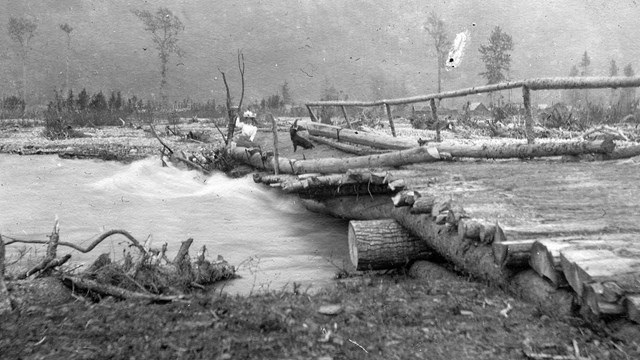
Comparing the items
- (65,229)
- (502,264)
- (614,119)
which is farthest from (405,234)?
(614,119)

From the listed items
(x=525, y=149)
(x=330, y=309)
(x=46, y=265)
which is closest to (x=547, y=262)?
(x=330, y=309)

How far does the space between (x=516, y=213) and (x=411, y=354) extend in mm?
1769

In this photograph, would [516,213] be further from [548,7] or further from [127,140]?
[548,7]

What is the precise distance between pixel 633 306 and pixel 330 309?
153 cm

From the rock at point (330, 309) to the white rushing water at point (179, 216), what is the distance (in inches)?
50.7

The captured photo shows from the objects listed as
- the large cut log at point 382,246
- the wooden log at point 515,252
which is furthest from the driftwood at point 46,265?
the wooden log at point 515,252

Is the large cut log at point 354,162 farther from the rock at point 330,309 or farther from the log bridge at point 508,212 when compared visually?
the rock at point 330,309

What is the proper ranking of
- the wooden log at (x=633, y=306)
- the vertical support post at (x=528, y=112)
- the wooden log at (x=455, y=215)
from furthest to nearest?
the vertical support post at (x=528, y=112)
the wooden log at (x=455, y=215)
the wooden log at (x=633, y=306)

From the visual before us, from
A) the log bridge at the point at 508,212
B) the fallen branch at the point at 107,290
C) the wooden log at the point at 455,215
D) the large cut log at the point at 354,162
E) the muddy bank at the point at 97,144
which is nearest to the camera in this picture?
the log bridge at the point at 508,212

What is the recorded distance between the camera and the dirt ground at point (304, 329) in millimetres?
2502

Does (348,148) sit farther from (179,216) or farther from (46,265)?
(46,265)

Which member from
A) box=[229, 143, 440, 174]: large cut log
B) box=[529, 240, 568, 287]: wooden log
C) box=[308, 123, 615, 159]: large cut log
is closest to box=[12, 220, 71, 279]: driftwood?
box=[529, 240, 568, 287]: wooden log

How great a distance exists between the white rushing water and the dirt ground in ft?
4.47

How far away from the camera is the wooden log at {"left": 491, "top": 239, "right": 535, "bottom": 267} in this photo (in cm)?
320
